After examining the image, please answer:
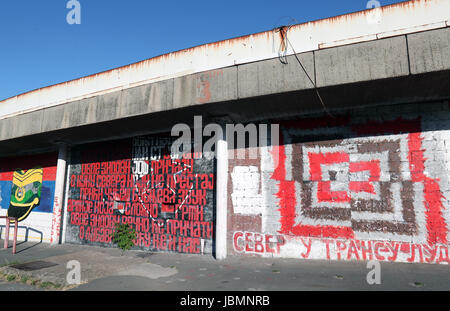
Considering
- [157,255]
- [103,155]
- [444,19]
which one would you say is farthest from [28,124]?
[444,19]

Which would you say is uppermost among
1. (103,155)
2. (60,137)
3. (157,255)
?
(60,137)

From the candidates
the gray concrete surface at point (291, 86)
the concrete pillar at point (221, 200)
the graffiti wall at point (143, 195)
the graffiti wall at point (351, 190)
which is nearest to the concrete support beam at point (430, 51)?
the gray concrete surface at point (291, 86)

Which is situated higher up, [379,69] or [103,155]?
[379,69]

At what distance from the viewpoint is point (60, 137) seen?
11336mm

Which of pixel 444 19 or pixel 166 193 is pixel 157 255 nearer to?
pixel 166 193

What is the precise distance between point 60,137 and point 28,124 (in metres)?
1.27

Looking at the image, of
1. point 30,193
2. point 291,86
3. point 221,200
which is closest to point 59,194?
point 30,193

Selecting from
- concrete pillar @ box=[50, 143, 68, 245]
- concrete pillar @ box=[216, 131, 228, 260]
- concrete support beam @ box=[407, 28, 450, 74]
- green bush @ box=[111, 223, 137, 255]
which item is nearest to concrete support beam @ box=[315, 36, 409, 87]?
concrete support beam @ box=[407, 28, 450, 74]

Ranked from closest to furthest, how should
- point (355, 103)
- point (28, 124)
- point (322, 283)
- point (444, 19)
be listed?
point (322, 283) → point (444, 19) → point (355, 103) → point (28, 124)

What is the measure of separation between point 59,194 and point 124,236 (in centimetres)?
436

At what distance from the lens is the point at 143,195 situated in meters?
10.5

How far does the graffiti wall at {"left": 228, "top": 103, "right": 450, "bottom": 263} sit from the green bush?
4442mm
